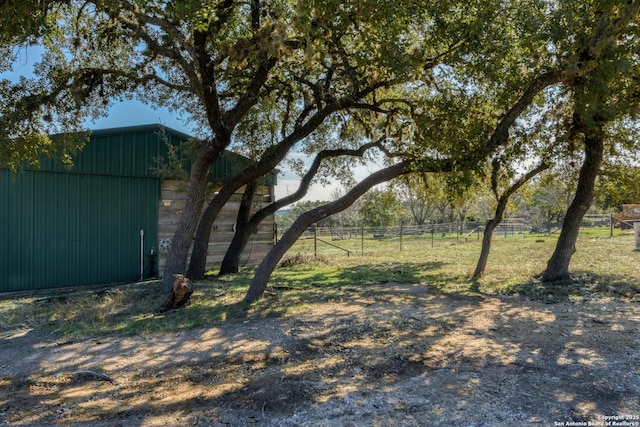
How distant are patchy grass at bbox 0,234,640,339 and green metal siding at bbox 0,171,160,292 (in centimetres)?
88

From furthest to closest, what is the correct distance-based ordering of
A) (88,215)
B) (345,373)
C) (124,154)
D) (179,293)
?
1. (124,154)
2. (88,215)
3. (179,293)
4. (345,373)

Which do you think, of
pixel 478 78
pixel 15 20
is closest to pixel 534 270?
pixel 478 78

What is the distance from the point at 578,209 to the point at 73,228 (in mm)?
11886

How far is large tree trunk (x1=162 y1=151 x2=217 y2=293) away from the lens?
805cm

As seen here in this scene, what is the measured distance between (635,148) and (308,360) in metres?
8.49

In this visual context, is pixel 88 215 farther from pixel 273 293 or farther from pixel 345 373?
pixel 345 373

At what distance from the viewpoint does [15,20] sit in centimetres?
521

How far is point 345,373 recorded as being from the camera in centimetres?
408

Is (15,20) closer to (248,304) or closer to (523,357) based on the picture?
(248,304)

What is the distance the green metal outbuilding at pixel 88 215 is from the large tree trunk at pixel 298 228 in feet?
13.4

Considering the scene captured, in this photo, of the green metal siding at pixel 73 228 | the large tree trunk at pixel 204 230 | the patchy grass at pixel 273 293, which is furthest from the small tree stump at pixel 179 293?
the green metal siding at pixel 73 228

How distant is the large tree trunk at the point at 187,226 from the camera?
26.4 feet

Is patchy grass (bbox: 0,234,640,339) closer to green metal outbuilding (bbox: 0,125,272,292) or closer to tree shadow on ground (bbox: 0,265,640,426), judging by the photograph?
tree shadow on ground (bbox: 0,265,640,426)

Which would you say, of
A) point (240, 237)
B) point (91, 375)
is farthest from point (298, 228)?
point (240, 237)
